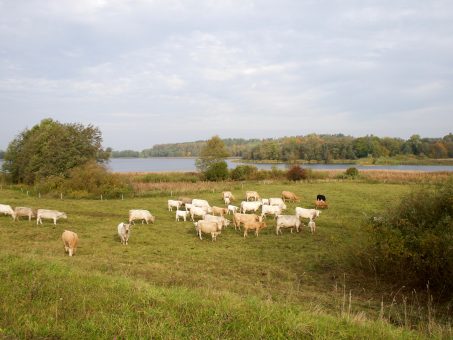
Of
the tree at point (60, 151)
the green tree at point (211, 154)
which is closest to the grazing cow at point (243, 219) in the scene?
the tree at point (60, 151)

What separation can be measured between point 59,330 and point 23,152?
4836 centimetres

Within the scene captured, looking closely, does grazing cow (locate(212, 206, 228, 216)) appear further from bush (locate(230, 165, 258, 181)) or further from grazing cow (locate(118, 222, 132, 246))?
bush (locate(230, 165, 258, 181))

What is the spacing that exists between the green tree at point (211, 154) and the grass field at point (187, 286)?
39.2 metres

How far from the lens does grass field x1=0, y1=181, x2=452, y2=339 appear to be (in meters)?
5.38

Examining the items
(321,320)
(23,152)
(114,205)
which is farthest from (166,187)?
(321,320)

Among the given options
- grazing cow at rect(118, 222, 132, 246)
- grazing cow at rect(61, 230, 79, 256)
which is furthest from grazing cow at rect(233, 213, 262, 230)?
grazing cow at rect(61, 230, 79, 256)

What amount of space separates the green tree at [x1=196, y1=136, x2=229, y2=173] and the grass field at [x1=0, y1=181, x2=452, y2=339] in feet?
129

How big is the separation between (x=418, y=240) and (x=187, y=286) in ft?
22.6

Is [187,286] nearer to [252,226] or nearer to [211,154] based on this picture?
[252,226]

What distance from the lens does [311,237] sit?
17578mm

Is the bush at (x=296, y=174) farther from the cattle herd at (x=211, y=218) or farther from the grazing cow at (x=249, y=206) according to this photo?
the grazing cow at (x=249, y=206)

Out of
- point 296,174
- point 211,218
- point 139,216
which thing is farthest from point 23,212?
point 296,174

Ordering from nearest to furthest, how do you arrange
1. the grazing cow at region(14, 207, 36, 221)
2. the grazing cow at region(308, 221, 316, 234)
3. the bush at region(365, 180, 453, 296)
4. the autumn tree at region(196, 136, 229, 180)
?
1. the bush at region(365, 180, 453, 296)
2. the grazing cow at region(308, 221, 316, 234)
3. the grazing cow at region(14, 207, 36, 221)
4. the autumn tree at region(196, 136, 229, 180)

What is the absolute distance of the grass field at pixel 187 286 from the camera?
17.6ft
